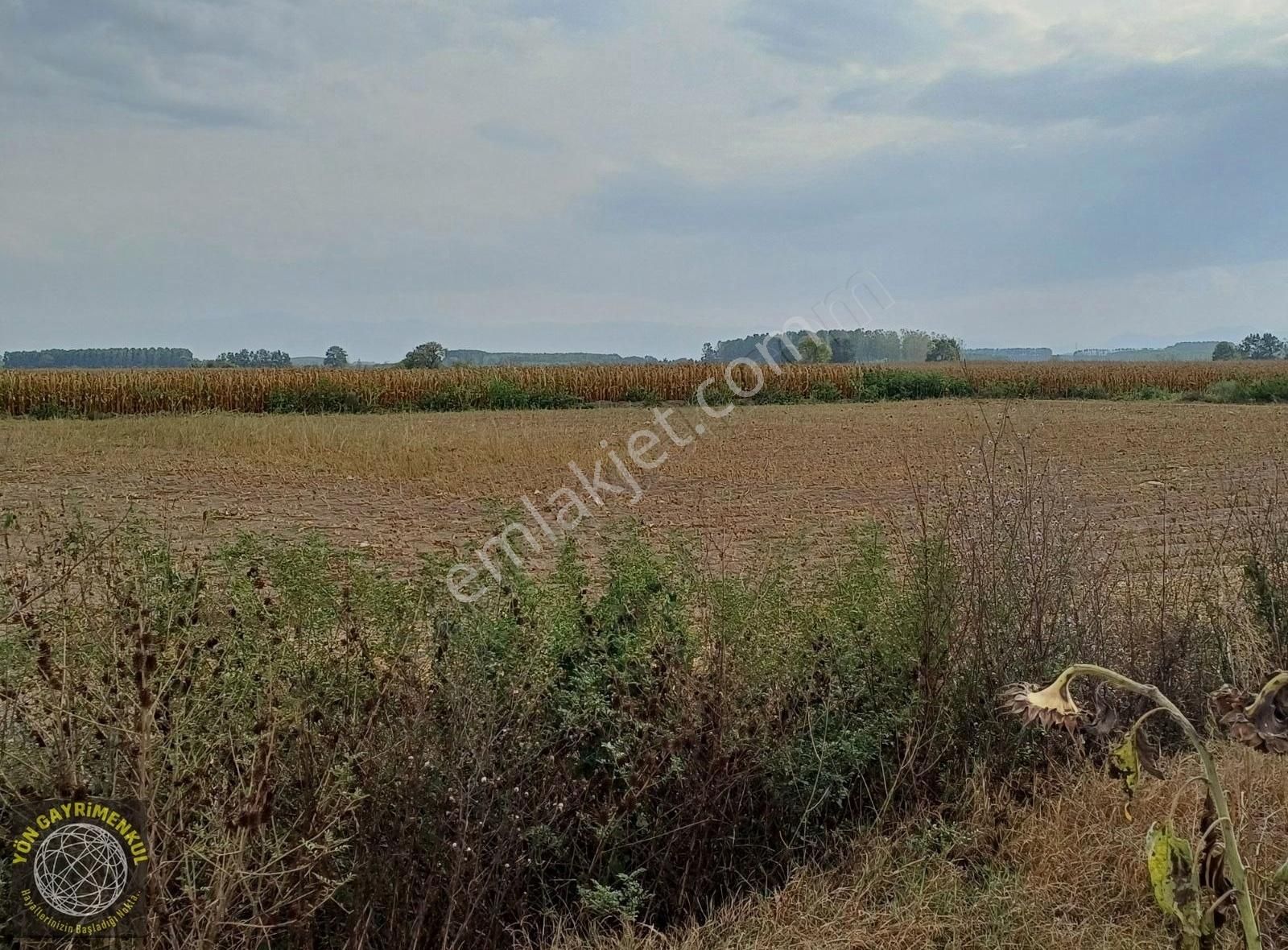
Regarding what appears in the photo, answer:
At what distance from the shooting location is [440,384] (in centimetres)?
3462

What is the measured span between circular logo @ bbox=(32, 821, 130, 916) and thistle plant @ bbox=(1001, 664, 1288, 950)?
7.48ft

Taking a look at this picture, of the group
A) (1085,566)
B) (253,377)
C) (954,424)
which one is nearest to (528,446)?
(954,424)

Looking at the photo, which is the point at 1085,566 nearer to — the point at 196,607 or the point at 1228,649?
Result: the point at 1228,649

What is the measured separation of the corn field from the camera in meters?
30.1

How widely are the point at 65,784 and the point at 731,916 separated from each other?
2.02 metres

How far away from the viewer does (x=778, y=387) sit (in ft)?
124

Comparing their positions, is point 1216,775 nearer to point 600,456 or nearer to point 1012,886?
point 1012,886

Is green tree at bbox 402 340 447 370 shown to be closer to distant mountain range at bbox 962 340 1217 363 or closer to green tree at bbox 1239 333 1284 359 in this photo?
distant mountain range at bbox 962 340 1217 363

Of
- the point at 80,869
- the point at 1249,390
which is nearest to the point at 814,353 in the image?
the point at 1249,390

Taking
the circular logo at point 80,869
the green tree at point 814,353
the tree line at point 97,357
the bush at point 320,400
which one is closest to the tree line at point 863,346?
the green tree at point 814,353

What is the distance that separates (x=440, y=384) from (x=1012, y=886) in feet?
109

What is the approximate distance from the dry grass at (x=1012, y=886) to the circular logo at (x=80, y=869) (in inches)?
50.2

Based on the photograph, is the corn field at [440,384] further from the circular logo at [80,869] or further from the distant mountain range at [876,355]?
the circular logo at [80,869]

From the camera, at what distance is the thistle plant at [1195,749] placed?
1.45 metres
